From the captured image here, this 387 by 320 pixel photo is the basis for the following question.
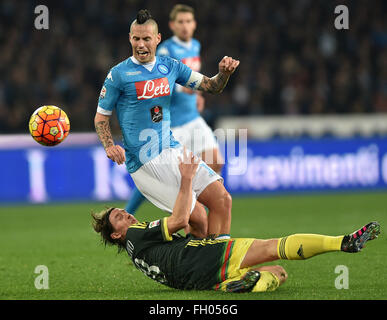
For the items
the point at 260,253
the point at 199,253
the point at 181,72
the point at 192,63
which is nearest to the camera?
the point at 260,253

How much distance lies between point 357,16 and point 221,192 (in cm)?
1352

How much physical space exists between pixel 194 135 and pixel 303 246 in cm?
388

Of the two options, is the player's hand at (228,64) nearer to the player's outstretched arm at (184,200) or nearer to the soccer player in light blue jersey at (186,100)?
the player's outstretched arm at (184,200)

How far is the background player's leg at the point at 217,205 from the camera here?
634 cm

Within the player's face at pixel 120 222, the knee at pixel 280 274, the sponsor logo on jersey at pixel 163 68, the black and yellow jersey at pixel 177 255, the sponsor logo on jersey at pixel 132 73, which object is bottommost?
the knee at pixel 280 274

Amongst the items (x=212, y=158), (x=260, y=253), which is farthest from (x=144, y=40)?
(x=212, y=158)

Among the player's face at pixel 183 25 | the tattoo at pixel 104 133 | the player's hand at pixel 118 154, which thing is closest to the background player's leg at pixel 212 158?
the player's face at pixel 183 25

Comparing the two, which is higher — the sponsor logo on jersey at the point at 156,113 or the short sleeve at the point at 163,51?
the short sleeve at the point at 163,51

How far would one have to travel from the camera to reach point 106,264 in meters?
7.28

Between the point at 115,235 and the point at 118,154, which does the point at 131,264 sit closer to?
the point at 115,235

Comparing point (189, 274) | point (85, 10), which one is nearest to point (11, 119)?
point (85, 10)

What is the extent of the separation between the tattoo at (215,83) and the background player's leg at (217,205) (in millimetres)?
798

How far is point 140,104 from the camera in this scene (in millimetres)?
6273
